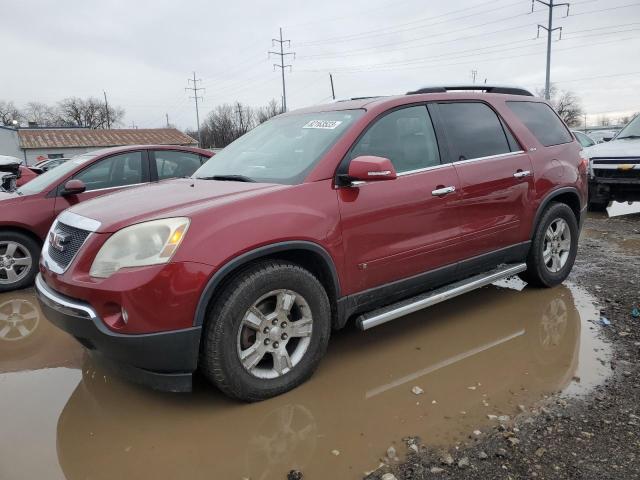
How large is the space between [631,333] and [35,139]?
176 ft

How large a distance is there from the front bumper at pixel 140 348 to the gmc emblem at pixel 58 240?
1.21 ft

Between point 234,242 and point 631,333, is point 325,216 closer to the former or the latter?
point 234,242

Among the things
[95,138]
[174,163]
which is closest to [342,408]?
[174,163]

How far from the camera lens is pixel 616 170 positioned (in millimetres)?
8508

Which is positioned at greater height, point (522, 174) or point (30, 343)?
point (522, 174)

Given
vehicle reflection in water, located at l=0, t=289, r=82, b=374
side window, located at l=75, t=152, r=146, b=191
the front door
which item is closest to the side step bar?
the front door

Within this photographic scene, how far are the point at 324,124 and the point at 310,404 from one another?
6.41 feet

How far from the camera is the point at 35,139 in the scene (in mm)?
47312

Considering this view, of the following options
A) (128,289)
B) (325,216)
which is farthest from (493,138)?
(128,289)

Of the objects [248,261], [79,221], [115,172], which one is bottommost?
[248,261]

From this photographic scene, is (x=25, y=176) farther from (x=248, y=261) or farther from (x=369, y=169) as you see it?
(x=369, y=169)

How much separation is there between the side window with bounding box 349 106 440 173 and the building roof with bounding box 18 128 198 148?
148 feet

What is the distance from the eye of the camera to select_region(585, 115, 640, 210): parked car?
328 inches

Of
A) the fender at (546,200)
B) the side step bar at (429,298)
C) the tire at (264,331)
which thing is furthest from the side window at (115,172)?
the fender at (546,200)
